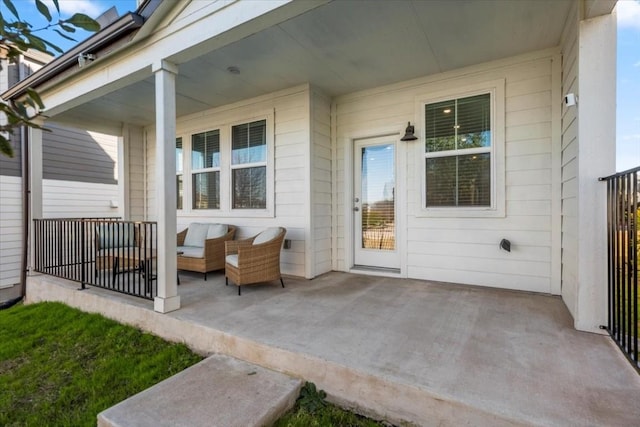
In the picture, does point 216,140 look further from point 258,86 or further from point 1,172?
point 1,172

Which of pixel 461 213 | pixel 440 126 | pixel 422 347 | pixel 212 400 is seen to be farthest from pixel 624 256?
pixel 212 400

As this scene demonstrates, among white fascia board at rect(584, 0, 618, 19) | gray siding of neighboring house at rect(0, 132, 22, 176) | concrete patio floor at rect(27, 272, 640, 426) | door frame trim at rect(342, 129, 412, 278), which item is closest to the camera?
concrete patio floor at rect(27, 272, 640, 426)

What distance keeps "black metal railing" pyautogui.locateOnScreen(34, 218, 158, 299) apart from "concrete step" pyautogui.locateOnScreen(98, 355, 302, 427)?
1.80 metres

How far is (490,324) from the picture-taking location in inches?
105

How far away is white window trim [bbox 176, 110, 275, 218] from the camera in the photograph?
4.79m

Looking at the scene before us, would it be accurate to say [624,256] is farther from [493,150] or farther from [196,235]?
[196,235]

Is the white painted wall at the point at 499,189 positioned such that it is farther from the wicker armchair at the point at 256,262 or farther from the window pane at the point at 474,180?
the wicker armchair at the point at 256,262

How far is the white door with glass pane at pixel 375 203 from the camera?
4516mm

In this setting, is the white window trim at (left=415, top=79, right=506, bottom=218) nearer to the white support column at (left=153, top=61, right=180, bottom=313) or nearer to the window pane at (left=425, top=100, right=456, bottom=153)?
the window pane at (left=425, top=100, right=456, bottom=153)

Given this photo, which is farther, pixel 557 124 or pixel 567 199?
pixel 557 124

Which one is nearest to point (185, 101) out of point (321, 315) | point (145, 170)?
point (145, 170)

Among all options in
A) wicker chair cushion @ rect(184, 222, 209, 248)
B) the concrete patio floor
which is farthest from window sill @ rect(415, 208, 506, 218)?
wicker chair cushion @ rect(184, 222, 209, 248)

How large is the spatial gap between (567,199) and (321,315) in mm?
2589

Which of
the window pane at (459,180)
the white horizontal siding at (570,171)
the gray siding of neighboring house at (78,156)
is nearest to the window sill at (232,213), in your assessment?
the window pane at (459,180)
